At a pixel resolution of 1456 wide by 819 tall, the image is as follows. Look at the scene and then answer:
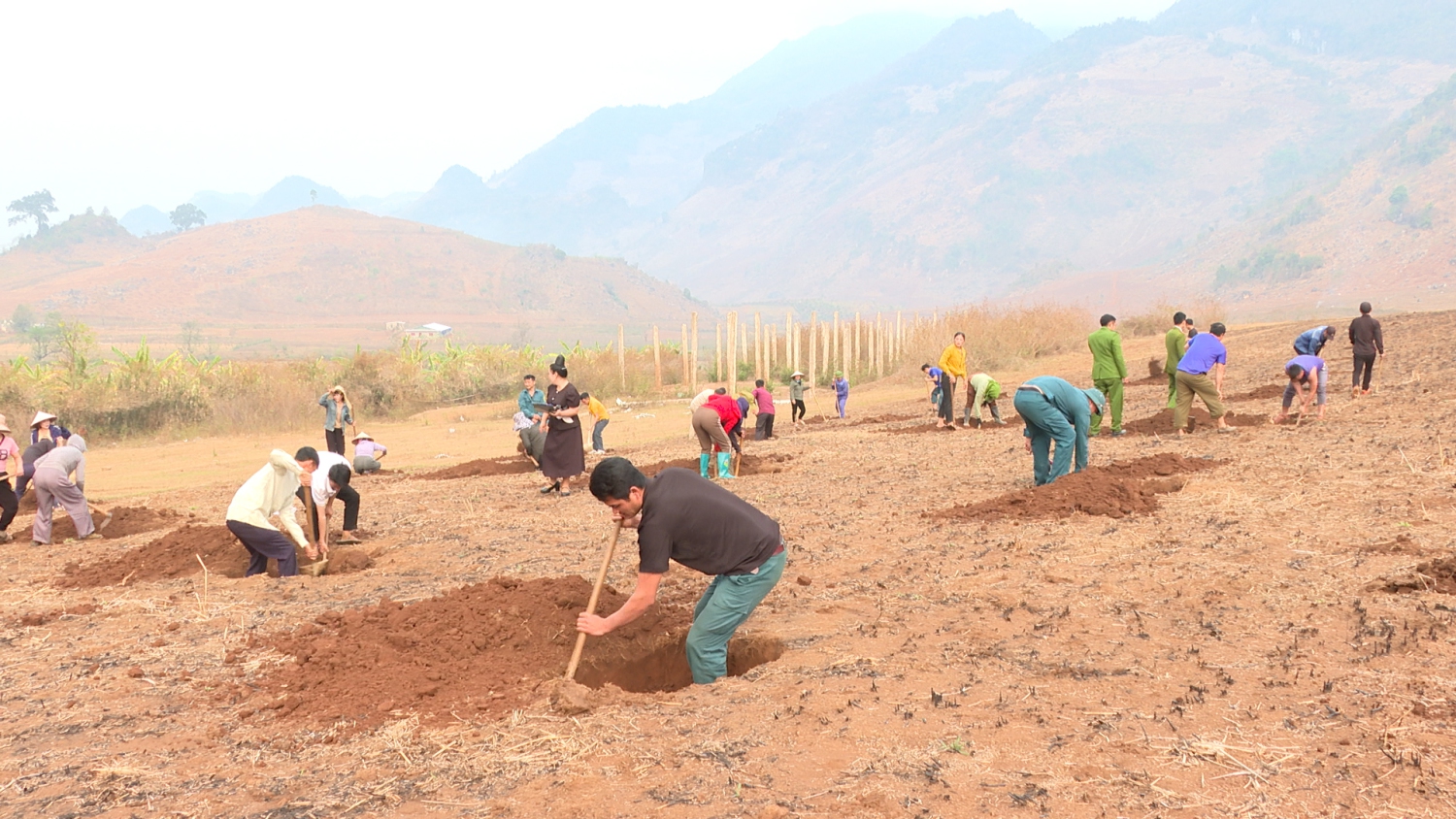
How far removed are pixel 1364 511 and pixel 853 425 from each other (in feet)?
36.8

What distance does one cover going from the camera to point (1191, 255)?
11244 centimetres

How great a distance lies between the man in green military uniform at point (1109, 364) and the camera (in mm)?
11539

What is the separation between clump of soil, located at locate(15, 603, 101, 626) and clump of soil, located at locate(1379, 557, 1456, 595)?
26.1ft

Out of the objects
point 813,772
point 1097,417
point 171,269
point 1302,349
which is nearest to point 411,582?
point 813,772

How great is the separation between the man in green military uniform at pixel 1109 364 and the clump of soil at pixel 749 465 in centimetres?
376

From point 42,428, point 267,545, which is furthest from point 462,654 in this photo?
point 42,428

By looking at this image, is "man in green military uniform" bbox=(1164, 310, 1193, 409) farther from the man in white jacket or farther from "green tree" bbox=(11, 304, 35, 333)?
"green tree" bbox=(11, 304, 35, 333)

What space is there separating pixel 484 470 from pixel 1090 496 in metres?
8.76

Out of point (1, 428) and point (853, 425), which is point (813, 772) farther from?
point (853, 425)

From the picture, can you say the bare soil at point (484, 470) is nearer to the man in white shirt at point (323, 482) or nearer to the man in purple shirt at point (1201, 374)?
the man in white shirt at point (323, 482)

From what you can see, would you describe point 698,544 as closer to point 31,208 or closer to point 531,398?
point 531,398

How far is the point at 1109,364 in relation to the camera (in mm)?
11812

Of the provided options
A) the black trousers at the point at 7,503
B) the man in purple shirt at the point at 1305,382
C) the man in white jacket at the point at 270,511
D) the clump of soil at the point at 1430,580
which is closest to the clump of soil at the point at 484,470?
the black trousers at the point at 7,503

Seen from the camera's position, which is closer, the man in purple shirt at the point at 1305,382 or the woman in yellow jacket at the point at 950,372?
the man in purple shirt at the point at 1305,382
